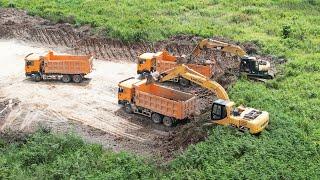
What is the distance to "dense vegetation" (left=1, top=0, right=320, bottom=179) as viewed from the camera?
22.3m

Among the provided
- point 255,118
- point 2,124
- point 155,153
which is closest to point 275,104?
point 255,118

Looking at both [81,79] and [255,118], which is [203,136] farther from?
[81,79]

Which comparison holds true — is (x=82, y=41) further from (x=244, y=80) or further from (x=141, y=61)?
(x=244, y=80)

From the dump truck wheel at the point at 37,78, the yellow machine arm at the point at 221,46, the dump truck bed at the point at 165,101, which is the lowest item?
the dump truck wheel at the point at 37,78

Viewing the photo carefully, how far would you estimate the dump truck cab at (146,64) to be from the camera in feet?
113

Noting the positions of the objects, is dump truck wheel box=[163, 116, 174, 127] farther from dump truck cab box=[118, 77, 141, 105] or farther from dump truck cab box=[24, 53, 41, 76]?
dump truck cab box=[24, 53, 41, 76]

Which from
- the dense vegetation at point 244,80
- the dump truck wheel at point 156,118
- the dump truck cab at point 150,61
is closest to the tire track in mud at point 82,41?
the dense vegetation at point 244,80

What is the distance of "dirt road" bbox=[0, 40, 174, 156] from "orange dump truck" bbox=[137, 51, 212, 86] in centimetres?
134

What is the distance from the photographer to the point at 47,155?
927 inches

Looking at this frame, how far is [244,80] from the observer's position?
3231 cm

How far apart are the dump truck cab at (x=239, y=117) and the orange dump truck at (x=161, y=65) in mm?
8019

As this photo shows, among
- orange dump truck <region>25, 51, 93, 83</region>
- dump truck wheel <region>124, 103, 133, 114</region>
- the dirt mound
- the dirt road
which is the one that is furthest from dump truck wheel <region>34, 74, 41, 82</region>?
dump truck wheel <region>124, 103, 133, 114</region>

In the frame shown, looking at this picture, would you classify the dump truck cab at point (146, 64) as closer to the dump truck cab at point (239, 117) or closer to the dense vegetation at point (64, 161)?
the dump truck cab at point (239, 117)

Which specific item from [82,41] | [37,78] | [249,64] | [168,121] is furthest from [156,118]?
[82,41]
